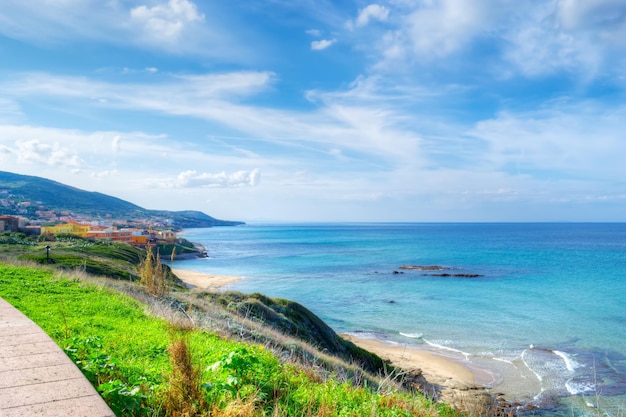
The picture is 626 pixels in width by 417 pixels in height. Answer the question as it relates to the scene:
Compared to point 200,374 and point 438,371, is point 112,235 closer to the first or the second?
point 438,371

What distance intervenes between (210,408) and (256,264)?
75307mm

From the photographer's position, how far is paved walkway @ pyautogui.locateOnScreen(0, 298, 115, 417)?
11.8ft

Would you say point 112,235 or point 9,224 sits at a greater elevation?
point 9,224

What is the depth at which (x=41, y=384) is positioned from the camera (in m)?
4.11

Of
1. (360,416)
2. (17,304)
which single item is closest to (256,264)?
(17,304)

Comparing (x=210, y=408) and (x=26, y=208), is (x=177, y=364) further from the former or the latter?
(x=26, y=208)

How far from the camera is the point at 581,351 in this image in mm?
Result: 26375

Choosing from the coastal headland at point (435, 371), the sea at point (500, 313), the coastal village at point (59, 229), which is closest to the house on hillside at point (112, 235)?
the coastal village at point (59, 229)

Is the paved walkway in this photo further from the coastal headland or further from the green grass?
the coastal headland

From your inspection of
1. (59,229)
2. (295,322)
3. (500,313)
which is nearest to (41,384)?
(295,322)

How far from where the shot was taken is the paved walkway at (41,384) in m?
3.60

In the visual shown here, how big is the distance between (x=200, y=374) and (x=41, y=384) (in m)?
1.57

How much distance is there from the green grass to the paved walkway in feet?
1.12

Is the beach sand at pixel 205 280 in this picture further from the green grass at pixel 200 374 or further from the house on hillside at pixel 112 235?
the green grass at pixel 200 374
